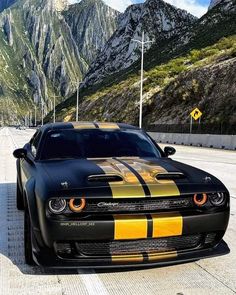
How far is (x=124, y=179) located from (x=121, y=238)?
58 centimetres

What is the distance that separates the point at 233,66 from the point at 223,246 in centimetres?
4622

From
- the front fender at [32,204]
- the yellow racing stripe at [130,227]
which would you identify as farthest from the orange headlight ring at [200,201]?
the front fender at [32,204]

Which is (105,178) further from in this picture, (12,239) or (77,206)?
(12,239)

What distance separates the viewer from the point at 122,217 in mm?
4184

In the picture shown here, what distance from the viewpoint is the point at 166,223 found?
13.9 ft

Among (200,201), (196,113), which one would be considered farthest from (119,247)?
(196,113)

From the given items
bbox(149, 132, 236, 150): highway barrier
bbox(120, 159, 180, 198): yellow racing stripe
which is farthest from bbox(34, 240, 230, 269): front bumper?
bbox(149, 132, 236, 150): highway barrier

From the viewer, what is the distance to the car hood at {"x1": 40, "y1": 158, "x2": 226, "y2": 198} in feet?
14.0

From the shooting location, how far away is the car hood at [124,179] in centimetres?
428

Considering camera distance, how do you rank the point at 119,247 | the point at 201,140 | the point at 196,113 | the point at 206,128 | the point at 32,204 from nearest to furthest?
1. the point at 119,247
2. the point at 32,204
3. the point at 201,140
4. the point at 196,113
5. the point at 206,128

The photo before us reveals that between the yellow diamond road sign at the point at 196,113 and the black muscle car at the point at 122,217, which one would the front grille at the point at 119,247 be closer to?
the black muscle car at the point at 122,217

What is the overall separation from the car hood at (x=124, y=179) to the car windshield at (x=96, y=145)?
1.57 ft

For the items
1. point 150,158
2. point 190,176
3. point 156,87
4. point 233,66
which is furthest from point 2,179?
point 156,87

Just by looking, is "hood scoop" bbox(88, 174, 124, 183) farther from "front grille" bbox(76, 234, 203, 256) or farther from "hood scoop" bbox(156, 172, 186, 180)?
"front grille" bbox(76, 234, 203, 256)
